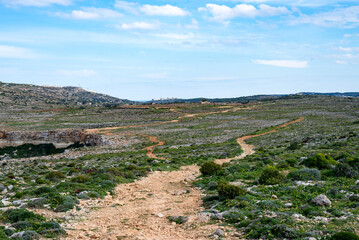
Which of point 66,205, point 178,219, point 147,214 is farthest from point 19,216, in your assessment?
point 178,219

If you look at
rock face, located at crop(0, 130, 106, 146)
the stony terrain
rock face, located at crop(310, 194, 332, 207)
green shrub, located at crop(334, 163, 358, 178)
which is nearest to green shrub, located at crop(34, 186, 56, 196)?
the stony terrain

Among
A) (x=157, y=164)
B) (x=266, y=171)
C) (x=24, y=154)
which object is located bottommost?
(x=24, y=154)

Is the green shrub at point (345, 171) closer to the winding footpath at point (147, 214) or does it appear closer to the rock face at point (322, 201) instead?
the rock face at point (322, 201)

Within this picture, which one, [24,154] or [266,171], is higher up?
[266,171]

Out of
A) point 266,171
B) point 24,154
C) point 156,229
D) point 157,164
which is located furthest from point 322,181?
point 24,154

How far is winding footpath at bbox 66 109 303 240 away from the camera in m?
10.5

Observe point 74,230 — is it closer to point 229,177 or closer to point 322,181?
point 229,177

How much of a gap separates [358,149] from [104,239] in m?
24.1

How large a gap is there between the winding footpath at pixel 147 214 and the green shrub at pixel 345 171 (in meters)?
8.31

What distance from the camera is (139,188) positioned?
18.8 metres

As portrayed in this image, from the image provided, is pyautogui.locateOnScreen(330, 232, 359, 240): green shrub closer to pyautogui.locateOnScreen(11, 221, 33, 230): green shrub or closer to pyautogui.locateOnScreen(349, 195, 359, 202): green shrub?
pyautogui.locateOnScreen(349, 195, 359, 202): green shrub

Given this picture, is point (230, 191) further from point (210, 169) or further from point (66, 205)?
point (66, 205)

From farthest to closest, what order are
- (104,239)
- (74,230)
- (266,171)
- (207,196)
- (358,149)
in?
(358,149) → (266,171) → (207,196) → (74,230) → (104,239)

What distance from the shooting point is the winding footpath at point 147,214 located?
1054 centimetres
